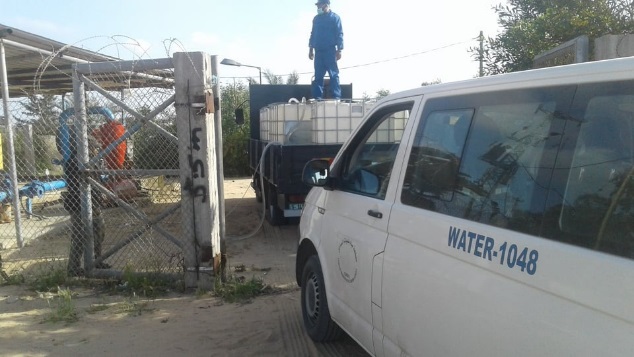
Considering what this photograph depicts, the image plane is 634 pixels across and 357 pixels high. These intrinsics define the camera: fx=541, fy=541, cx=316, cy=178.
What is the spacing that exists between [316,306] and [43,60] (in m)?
5.00

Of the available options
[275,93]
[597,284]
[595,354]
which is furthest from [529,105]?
[275,93]

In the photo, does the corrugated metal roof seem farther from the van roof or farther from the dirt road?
the van roof

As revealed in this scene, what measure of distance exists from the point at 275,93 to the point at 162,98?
5.95 meters

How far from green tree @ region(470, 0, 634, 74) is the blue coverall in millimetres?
2377

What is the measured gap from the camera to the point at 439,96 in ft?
9.84

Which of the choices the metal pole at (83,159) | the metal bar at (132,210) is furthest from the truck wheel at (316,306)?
the metal pole at (83,159)

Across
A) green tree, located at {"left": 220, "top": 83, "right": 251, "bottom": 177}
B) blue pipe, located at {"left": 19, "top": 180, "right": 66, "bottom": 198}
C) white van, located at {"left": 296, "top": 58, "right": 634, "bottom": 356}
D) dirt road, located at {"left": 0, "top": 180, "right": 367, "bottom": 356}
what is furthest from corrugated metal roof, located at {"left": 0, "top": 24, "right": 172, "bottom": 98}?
green tree, located at {"left": 220, "top": 83, "right": 251, "bottom": 177}

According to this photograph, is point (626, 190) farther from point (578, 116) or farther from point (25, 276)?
point (25, 276)

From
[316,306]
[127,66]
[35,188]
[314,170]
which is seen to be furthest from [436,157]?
[35,188]

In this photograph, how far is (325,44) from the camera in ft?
30.6

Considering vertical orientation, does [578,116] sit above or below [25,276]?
above

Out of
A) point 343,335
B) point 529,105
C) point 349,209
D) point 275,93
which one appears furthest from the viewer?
point 275,93

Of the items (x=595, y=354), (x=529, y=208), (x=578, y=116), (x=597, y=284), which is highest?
(x=578, y=116)

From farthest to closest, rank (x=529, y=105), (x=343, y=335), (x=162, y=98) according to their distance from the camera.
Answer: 1. (x=162, y=98)
2. (x=343, y=335)
3. (x=529, y=105)
